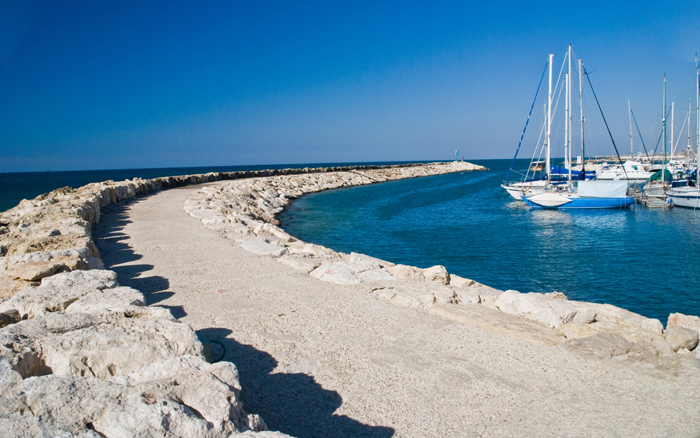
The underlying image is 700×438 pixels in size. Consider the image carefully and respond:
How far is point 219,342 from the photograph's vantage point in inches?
213

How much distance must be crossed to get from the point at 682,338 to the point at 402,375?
3.68 metres

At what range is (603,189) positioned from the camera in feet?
95.0

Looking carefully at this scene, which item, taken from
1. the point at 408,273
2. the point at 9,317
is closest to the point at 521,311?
the point at 408,273

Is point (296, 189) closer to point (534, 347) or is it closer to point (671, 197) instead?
point (671, 197)

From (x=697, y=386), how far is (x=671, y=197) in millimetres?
29784

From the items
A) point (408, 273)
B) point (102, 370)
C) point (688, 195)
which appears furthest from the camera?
point (688, 195)

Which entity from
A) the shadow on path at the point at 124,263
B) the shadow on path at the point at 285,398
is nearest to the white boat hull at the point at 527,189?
the shadow on path at the point at 124,263

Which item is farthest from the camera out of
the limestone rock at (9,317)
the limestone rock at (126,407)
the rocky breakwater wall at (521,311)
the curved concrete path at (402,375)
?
the rocky breakwater wall at (521,311)

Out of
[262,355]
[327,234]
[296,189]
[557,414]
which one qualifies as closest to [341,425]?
[262,355]

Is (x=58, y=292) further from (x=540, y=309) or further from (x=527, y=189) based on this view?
(x=527, y=189)

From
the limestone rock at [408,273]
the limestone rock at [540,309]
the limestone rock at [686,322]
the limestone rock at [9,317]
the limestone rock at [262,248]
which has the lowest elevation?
the limestone rock at [686,322]

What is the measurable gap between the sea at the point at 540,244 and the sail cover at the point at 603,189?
5.09 ft

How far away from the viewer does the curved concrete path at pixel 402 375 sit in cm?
401

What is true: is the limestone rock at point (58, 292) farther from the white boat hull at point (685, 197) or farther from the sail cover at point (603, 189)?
the white boat hull at point (685, 197)
